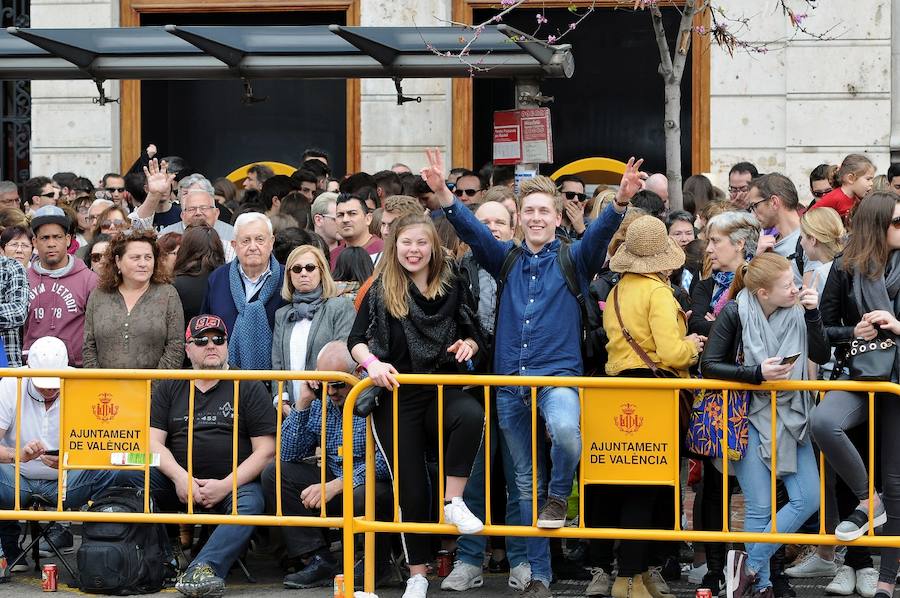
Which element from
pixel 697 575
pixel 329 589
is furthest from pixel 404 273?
pixel 697 575

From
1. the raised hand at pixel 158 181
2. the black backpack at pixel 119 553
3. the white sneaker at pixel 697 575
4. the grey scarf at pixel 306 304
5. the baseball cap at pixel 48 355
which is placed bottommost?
the white sneaker at pixel 697 575

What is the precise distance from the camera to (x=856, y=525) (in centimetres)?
816

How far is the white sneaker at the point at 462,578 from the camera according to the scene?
8953mm

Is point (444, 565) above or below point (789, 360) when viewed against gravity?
below

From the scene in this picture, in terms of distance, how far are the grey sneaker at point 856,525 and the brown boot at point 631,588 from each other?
3.58 feet

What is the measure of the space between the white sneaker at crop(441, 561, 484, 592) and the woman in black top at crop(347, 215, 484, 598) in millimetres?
327

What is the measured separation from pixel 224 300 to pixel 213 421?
Answer: 124cm

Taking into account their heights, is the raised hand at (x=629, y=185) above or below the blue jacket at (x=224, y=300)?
above

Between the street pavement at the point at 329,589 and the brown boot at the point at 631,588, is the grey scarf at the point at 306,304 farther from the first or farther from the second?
the brown boot at the point at 631,588

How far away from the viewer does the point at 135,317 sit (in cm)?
998

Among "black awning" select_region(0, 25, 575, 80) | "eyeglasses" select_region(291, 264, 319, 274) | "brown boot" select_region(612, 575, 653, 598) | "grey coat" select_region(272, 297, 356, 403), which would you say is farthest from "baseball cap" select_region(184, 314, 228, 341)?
"black awning" select_region(0, 25, 575, 80)

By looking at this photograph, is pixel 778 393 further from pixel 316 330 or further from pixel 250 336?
pixel 250 336

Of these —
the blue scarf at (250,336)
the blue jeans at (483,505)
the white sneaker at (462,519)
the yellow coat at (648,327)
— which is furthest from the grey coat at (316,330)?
the yellow coat at (648,327)

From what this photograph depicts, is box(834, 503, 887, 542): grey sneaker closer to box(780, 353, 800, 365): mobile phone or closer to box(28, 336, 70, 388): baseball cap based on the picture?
box(780, 353, 800, 365): mobile phone
